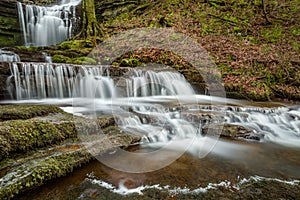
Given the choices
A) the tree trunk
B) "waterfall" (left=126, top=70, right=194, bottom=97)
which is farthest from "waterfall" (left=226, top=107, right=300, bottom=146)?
the tree trunk

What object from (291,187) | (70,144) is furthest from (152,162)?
(291,187)

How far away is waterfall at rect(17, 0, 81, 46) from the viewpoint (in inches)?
475

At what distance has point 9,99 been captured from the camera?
17.4ft

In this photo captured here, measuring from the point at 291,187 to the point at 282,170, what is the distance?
1.79 feet

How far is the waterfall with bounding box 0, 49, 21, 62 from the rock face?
558 centimetres

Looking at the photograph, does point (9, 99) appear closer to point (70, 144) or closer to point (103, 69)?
point (103, 69)

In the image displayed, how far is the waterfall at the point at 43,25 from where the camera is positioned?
39.6 ft

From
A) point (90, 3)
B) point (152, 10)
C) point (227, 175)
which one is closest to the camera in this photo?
point (227, 175)

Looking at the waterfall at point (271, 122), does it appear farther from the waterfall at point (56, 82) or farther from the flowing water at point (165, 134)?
the waterfall at point (56, 82)

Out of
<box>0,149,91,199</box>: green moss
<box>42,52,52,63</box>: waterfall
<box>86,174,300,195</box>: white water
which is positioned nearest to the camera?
<box>0,149,91,199</box>: green moss

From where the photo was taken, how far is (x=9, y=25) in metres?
11.5

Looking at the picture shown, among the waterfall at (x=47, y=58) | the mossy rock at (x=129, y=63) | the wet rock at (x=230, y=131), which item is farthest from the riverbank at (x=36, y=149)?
the mossy rock at (x=129, y=63)

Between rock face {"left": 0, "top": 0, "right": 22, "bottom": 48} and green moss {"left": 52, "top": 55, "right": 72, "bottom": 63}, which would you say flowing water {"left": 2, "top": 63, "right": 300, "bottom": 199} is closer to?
green moss {"left": 52, "top": 55, "right": 72, "bottom": 63}

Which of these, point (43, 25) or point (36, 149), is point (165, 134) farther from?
point (43, 25)
